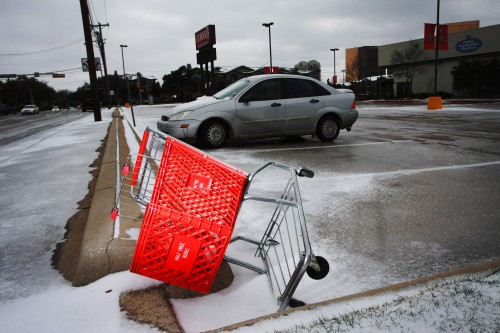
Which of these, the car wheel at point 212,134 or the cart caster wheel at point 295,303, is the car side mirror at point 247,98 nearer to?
the car wheel at point 212,134

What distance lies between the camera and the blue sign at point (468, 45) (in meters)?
35.4

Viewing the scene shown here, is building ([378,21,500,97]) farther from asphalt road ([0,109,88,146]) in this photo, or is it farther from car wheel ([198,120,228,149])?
asphalt road ([0,109,88,146])

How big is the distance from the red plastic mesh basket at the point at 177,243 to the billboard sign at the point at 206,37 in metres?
26.4

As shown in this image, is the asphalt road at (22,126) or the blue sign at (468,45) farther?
the blue sign at (468,45)

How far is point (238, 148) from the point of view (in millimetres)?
8125

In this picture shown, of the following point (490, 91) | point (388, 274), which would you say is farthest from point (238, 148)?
point (490, 91)

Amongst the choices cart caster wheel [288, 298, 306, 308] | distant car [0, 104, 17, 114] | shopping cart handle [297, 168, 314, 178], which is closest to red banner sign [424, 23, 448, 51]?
shopping cart handle [297, 168, 314, 178]

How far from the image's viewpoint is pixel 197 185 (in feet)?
6.56

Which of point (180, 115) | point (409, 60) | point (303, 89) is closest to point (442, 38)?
point (409, 60)

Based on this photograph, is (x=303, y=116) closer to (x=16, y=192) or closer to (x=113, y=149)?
(x=113, y=149)

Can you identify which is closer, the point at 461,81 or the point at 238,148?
the point at 238,148

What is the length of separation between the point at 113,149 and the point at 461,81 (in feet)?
119

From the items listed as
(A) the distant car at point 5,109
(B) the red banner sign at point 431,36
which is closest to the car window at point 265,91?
(B) the red banner sign at point 431,36

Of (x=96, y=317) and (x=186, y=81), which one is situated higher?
(x=186, y=81)
